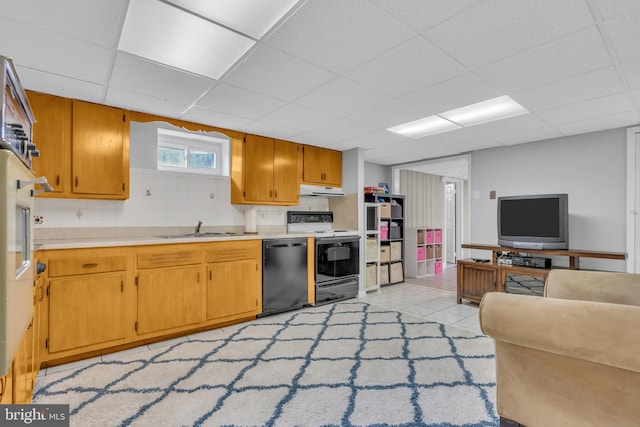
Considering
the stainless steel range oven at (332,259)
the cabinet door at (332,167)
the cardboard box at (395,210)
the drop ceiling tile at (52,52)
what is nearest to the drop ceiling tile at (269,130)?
the cabinet door at (332,167)

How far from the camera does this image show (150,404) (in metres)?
1.92

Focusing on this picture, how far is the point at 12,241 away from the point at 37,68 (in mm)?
1996

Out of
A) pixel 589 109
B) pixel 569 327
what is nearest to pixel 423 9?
pixel 569 327

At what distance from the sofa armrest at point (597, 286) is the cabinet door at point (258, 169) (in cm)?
308

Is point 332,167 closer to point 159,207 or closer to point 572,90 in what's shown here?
point 159,207

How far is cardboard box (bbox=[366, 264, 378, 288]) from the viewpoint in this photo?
490 cm

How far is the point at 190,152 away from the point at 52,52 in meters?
1.82

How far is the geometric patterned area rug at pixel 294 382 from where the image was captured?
1801 mm

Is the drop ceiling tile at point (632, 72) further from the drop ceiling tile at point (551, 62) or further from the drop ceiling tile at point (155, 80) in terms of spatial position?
the drop ceiling tile at point (155, 80)

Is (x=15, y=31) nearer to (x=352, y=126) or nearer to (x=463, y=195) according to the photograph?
(x=352, y=126)

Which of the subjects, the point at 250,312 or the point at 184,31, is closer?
the point at 184,31

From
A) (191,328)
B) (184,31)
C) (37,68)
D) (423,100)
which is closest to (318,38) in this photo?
(184,31)

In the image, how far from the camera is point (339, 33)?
189 centimetres

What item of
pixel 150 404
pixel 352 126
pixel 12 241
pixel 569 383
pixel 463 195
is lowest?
pixel 150 404
